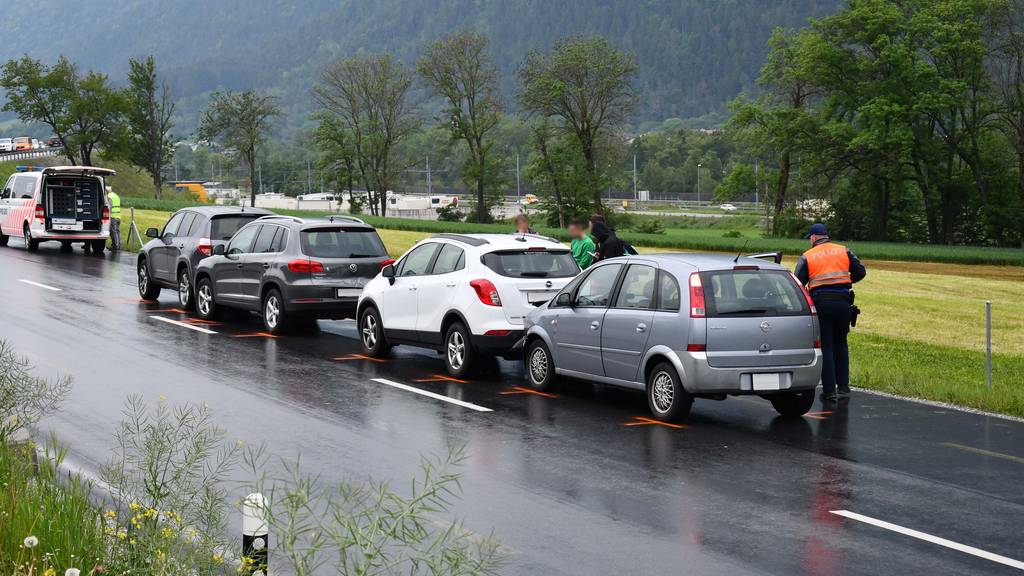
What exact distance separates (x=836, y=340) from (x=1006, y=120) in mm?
53016

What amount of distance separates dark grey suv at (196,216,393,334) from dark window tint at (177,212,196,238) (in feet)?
8.59

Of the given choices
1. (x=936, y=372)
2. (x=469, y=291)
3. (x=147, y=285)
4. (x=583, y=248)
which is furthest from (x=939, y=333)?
(x=147, y=285)

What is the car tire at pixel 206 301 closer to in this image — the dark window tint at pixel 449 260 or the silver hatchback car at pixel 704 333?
the dark window tint at pixel 449 260

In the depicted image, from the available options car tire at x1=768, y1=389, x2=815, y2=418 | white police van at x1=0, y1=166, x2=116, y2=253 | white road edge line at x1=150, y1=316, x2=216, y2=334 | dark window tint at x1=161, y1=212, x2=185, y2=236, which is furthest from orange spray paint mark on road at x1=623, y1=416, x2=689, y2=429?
white police van at x1=0, y1=166, x2=116, y2=253

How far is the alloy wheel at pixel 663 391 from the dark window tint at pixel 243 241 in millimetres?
9368

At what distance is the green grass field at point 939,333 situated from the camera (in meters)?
14.5

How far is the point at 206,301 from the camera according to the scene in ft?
67.3

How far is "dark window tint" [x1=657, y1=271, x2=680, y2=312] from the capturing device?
1211 centimetres

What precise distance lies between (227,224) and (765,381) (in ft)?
42.2

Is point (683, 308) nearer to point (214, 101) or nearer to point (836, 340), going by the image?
point (836, 340)

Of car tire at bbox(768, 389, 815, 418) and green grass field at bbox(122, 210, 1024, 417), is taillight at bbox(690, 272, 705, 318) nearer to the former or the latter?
car tire at bbox(768, 389, 815, 418)

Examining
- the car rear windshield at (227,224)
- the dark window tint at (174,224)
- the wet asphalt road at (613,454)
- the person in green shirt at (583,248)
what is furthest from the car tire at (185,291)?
the person in green shirt at (583,248)

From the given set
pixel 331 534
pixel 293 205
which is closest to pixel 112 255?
pixel 331 534

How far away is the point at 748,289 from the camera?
12.1 metres
